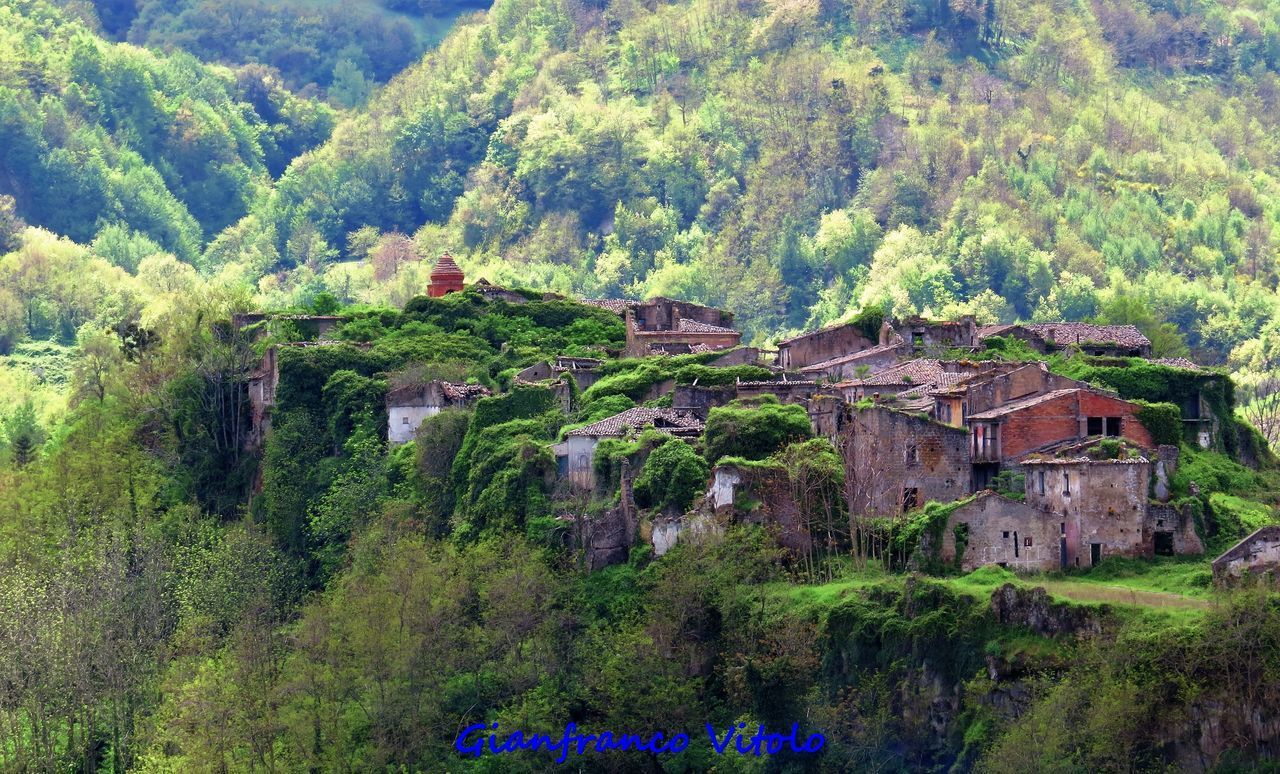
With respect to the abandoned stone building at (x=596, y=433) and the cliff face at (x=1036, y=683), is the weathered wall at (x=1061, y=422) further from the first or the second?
the abandoned stone building at (x=596, y=433)

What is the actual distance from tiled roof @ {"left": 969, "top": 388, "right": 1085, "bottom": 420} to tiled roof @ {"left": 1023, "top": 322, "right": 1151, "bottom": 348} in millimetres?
18398

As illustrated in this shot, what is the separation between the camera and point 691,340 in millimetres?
104625

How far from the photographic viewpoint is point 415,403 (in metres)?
100

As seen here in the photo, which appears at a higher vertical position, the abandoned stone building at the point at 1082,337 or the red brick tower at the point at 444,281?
the red brick tower at the point at 444,281

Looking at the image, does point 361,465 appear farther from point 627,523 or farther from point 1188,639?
point 1188,639

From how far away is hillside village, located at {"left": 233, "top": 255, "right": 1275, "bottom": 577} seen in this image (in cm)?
7388

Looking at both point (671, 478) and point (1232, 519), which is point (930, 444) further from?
point (1232, 519)

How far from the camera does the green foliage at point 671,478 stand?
3162 inches

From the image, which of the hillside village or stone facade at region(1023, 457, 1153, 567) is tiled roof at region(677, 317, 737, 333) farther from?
stone facade at region(1023, 457, 1153, 567)

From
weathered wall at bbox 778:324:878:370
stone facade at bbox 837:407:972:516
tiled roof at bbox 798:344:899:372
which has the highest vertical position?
weathered wall at bbox 778:324:878:370

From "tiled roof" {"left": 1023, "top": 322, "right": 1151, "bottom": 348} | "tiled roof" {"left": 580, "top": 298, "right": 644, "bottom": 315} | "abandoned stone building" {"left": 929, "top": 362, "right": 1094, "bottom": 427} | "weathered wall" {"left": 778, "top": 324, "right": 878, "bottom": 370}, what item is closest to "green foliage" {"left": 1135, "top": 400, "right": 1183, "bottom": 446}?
"abandoned stone building" {"left": 929, "top": 362, "right": 1094, "bottom": 427}

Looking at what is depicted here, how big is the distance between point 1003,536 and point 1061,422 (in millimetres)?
5828

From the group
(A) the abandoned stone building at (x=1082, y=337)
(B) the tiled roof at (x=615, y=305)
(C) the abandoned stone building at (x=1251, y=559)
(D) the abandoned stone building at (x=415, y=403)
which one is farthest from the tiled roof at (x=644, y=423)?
(B) the tiled roof at (x=615, y=305)

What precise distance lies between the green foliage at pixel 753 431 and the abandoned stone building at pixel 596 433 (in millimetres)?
3270
